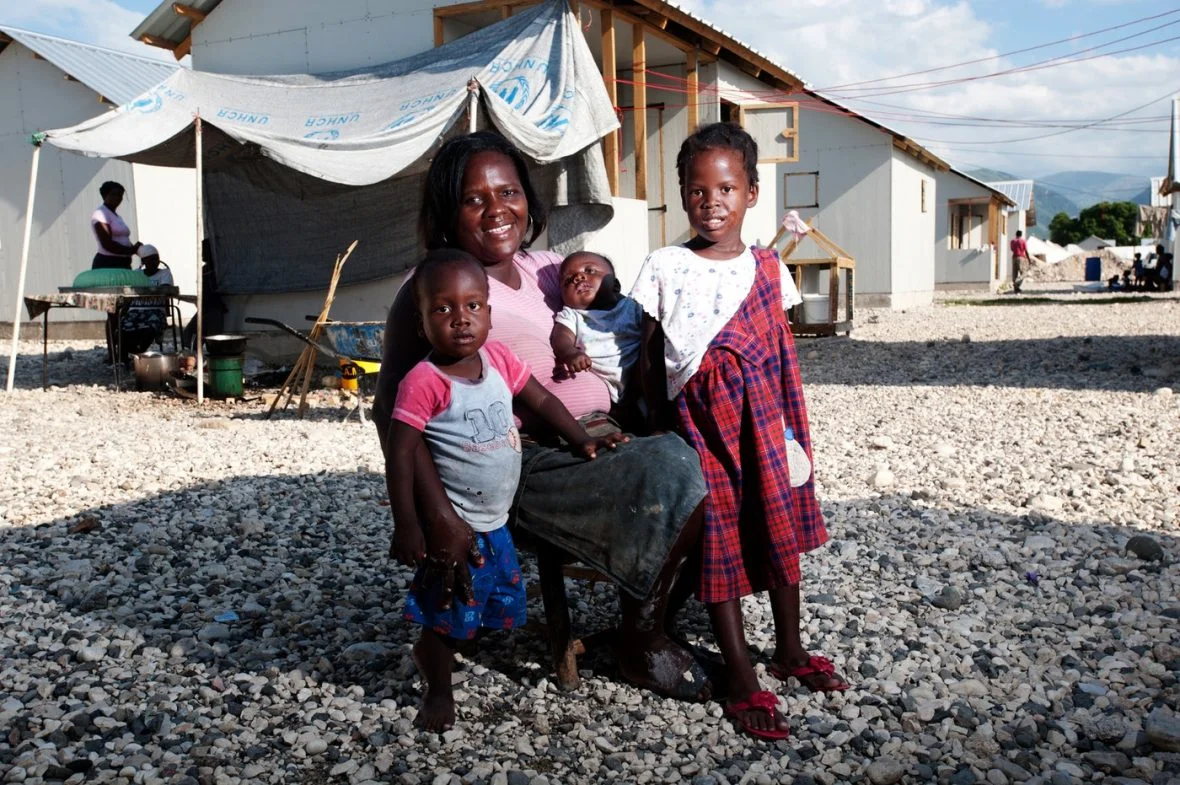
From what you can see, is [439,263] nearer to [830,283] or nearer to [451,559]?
[451,559]

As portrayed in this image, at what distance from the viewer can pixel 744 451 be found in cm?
265

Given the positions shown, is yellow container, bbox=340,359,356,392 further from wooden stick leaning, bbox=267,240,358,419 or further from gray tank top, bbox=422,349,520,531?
gray tank top, bbox=422,349,520,531

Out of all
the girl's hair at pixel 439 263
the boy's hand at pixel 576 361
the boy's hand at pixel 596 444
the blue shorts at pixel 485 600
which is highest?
the girl's hair at pixel 439 263

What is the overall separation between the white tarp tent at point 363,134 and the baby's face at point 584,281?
13.9 ft

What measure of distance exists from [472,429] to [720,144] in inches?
39.3

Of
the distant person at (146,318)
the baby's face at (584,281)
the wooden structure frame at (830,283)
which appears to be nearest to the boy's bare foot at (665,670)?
the baby's face at (584,281)

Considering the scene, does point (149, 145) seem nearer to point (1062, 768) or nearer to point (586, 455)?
point (586, 455)

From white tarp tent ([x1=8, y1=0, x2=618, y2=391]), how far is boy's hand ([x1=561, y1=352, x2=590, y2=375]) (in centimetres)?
444

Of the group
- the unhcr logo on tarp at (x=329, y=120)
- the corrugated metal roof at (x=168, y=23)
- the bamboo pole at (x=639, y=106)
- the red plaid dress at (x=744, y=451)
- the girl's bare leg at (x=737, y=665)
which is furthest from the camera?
the corrugated metal roof at (x=168, y=23)

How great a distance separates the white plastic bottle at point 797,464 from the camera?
2693mm

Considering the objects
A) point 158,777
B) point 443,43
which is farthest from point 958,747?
point 443,43

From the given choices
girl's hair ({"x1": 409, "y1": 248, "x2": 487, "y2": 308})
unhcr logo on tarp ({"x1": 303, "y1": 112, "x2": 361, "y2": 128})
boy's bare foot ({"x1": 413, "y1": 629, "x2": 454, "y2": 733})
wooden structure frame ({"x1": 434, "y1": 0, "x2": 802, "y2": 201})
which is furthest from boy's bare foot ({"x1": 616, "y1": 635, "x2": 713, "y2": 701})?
wooden structure frame ({"x1": 434, "y1": 0, "x2": 802, "y2": 201})

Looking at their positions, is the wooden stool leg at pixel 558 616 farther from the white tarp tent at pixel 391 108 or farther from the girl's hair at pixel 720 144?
the white tarp tent at pixel 391 108

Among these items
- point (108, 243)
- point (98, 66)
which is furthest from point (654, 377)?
point (98, 66)
